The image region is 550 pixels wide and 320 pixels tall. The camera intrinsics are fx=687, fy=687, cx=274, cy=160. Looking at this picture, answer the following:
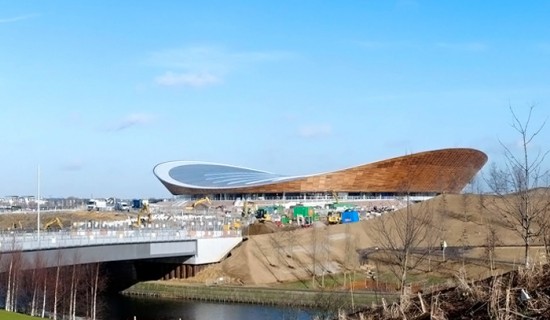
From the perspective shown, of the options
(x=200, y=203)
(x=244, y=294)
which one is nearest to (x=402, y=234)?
(x=244, y=294)

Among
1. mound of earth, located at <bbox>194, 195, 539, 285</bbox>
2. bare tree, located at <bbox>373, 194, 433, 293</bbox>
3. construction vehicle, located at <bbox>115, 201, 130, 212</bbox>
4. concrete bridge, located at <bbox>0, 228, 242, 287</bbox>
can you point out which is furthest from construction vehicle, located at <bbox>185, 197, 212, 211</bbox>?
bare tree, located at <bbox>373, 194, 433, 293</bbox>

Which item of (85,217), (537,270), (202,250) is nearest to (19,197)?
(85,217)

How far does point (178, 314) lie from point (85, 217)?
42.3 meters

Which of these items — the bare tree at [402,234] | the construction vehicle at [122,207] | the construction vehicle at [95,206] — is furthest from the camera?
the construction vehicle at [122,207]

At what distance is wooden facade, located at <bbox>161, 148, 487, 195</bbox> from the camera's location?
80.8 meters

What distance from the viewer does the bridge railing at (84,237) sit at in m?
27.0

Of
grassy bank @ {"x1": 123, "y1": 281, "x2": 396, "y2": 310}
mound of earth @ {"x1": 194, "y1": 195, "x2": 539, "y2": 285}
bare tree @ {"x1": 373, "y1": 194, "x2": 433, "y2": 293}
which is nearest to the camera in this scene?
grassy bank @ {"x1": 123, "y1": 281, "x2": 396, "y2": 310}

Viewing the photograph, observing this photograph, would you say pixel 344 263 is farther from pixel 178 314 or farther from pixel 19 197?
pixel 19 197

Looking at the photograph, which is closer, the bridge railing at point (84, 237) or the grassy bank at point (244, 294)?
the grassy bank at point (244, 294)

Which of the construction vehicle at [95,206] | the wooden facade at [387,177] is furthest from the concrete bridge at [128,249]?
the wooden facade at [387,177]

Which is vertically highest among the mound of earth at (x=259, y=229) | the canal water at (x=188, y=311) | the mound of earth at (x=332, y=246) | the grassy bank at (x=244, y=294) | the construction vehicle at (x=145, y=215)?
the construction vehicle at (x=145, y=215)

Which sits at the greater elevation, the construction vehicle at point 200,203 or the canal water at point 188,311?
the construction vehicle at point 200,203

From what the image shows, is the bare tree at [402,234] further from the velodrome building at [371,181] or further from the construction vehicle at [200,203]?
the velodrome building at [371,181]

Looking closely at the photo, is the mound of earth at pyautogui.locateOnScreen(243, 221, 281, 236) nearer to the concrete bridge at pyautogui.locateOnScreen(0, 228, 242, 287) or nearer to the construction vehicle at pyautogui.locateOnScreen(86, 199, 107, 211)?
the concrete bridge at pyautogui.locateOnScreen(0, 228, 242, 287)
